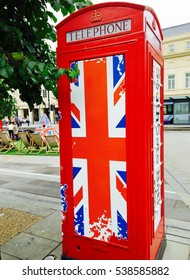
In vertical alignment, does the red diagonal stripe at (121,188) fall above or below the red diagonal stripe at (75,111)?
below

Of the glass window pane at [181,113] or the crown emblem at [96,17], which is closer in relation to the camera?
the crown emblem at [96,17]

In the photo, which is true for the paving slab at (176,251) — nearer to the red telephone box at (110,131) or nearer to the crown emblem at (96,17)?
the red telephone box at (110,131)

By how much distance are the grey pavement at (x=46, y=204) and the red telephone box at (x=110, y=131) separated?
640 millimetres

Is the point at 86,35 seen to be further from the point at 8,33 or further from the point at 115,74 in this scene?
the point at 8,33

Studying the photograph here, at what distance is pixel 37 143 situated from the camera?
11914 millimetres

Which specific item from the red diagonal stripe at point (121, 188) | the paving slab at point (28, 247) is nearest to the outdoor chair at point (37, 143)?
the paving slab at point (28, 247)

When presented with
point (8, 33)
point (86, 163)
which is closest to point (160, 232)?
point (86, 163)

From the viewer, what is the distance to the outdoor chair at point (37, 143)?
1154 centimetres

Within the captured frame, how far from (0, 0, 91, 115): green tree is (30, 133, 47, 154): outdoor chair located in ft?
29.5

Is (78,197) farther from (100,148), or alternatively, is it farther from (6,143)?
(6,143)

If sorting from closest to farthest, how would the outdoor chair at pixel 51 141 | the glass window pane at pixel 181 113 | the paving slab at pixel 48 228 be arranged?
the paving slab at pixel 48 228 < the outdoor chair at pixel 51 141 < the glass window pane at pixel 181 113

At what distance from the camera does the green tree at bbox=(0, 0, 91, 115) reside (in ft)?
6.59

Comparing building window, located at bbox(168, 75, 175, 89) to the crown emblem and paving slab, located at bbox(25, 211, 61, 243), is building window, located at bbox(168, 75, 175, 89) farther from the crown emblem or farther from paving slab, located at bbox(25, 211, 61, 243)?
the crown emblem
